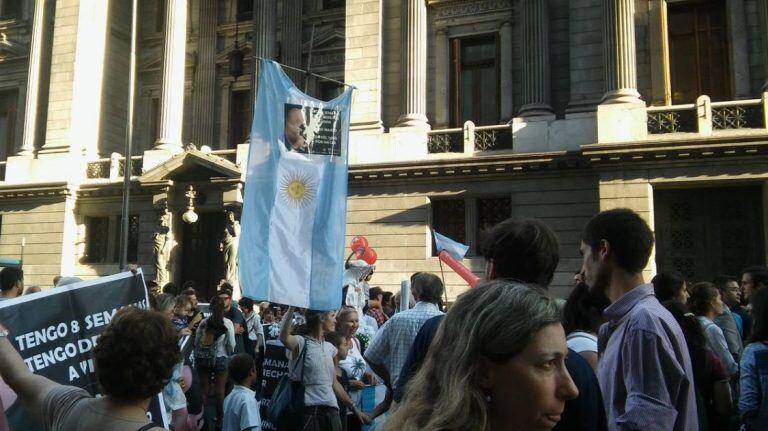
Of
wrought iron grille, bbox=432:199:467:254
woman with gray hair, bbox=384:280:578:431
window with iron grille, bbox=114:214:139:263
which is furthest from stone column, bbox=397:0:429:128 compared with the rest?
woman with gray hair, bbox=384:280:578:431

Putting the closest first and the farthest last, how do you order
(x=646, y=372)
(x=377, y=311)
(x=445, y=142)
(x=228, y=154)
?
(x=646, y=372), (x=377, y=311), (x=445, y=142), (x=228, y=154)

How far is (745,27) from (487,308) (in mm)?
18649

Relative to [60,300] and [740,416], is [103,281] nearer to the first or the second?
[60,300]

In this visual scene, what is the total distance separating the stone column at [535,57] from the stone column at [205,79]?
38.1 feet

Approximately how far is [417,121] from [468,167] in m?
2.16

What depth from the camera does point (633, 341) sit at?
2.94 meters

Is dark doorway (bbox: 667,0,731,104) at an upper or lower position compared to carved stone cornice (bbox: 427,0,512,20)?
lower

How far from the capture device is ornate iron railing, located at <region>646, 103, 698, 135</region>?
16.7 metres

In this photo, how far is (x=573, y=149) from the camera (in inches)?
703

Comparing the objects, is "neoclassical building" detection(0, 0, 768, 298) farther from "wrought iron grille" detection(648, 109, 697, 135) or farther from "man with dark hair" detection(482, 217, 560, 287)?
"man with dark hair" detection(482, 217, 560, 287)

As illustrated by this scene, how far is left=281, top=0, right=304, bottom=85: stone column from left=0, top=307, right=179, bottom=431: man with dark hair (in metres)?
21.1

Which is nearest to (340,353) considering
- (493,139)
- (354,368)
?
(354,368)

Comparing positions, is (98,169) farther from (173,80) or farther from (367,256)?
(367,256)

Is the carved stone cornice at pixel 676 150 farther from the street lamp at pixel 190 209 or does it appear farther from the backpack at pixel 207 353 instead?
the street lamp at pixel 190 209
